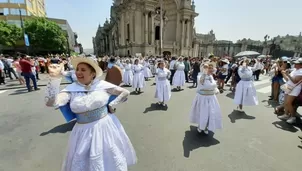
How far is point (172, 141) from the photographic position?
398 cm

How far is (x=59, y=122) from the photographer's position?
16.9ft

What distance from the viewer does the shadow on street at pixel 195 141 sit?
3674 mm

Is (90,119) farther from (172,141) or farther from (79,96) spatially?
(172,141)

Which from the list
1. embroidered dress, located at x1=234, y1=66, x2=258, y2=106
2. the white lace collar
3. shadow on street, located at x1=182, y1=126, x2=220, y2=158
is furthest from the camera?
embroidered dress, located at x1=234, y1=66, x2=258, y2=106

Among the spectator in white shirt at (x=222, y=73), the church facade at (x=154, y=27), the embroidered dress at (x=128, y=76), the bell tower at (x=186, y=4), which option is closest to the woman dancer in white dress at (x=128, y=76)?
the embroidered dress at (x=128, y=76)

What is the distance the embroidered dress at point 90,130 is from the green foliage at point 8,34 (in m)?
39.7

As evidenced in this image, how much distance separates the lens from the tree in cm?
3344

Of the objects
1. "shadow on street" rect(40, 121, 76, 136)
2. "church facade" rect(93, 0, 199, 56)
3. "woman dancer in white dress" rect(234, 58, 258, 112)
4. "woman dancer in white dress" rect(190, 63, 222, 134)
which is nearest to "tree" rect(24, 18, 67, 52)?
"church facade" rect(93, 0, 199, 56)

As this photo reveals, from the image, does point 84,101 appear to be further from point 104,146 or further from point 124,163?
point 124,163

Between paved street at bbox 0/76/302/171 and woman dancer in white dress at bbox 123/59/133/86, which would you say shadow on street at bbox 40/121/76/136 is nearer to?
paved street at bbox 0/76/302/171

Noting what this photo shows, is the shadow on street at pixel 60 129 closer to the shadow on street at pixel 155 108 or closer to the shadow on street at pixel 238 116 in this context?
the shadow on street at pixel 155 108

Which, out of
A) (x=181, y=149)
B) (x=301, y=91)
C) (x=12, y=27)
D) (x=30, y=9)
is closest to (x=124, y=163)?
(x=181, y=149)

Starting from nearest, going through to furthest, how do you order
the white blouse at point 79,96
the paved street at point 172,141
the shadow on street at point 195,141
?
1. the white blouse at point 79,96
2. the paved street at point 172,141
3. the shadow on street at point 195,141

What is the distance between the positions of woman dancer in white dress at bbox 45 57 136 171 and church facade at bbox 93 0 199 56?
30388 mm
